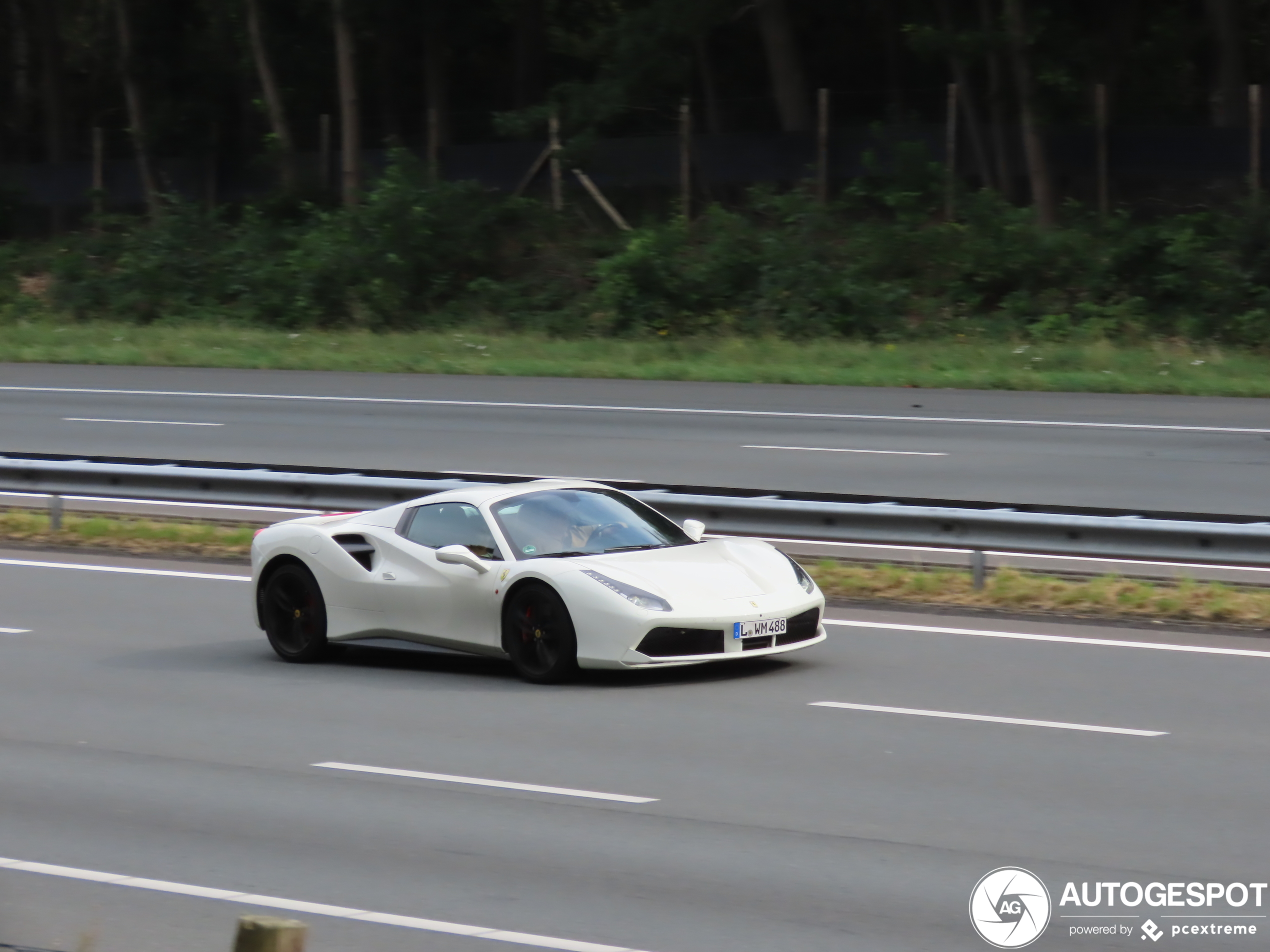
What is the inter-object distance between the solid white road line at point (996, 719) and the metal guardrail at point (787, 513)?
3.44 meters

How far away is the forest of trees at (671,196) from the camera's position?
115ft

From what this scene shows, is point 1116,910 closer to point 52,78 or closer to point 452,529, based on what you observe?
point 452,529

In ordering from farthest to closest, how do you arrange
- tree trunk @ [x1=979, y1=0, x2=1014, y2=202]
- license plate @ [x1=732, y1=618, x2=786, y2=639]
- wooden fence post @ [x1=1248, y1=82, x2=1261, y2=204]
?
tree trunk @ [x1=979, y1=0, x2=1014, y2=202]
wooden fence post @ [x1=1248, y1=82, x2=1261, y2=204]
license plate @ [x1=732, y1=618, x2=786, y2=639]

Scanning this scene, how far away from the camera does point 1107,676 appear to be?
10703 mm

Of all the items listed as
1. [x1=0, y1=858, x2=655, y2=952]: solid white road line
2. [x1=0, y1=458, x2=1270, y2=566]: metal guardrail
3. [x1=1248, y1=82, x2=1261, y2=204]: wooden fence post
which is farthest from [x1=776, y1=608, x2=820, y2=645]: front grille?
[x1=1248, y1=82, x2=1261, y2=204]: wooden fence post

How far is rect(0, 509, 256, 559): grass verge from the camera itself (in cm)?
1628

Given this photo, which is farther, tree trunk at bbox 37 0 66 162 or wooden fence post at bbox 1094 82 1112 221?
tree trunk at bbox 37 0 66 162

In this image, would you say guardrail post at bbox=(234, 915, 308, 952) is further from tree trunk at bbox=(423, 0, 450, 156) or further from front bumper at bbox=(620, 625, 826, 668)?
tree trunk at bbox=(423, 0, 450, 156)

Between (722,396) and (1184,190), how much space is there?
14.1 meters

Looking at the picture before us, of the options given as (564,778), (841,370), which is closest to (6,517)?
(564,778)

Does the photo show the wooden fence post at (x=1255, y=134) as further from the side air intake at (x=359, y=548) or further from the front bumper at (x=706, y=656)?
the side air intake at (x=359, y=548)

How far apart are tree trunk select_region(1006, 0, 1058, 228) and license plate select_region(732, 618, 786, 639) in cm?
2844

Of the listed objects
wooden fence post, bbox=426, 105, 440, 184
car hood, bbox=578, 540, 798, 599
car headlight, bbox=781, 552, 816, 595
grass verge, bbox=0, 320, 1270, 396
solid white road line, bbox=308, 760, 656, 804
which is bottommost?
solid white road line, bbox=308, 760, 656, 804

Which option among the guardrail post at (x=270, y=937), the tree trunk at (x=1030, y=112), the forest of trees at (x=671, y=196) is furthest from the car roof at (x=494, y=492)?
the tree trunk at (x=1030, y=112)
